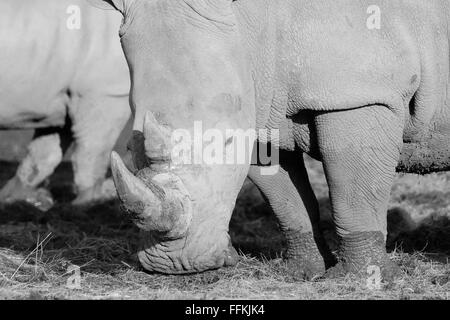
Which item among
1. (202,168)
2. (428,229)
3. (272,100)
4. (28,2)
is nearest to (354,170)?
(272,100)

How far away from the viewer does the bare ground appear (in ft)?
17.9

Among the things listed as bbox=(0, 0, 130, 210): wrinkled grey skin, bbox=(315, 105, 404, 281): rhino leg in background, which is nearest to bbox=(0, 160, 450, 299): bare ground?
bbox=(315, 105, 404, 281): rhino leg in background

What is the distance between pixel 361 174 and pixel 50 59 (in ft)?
13.1

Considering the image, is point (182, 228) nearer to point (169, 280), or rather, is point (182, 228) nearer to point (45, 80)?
point (169, 280)

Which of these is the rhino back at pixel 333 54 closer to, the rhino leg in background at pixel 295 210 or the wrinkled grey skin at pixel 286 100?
the wrinkled grey skin at pixel 286 100

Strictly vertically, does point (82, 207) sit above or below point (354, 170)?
below

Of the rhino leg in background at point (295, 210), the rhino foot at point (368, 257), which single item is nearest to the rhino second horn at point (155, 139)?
the rhino foot at point (368, 257)

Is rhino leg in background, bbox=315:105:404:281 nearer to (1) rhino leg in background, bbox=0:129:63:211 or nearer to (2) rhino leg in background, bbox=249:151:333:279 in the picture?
(2) rhino leg in background, bbox=249:151:333:279

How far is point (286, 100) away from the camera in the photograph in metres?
5.42

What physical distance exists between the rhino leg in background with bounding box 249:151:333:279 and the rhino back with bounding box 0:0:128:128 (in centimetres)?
294

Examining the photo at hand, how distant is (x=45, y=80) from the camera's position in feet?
28.6

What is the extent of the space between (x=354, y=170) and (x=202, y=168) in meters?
1.04

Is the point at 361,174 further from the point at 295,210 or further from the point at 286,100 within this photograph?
the point at 295,210

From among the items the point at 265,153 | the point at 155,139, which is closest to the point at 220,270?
the point at 265,153
